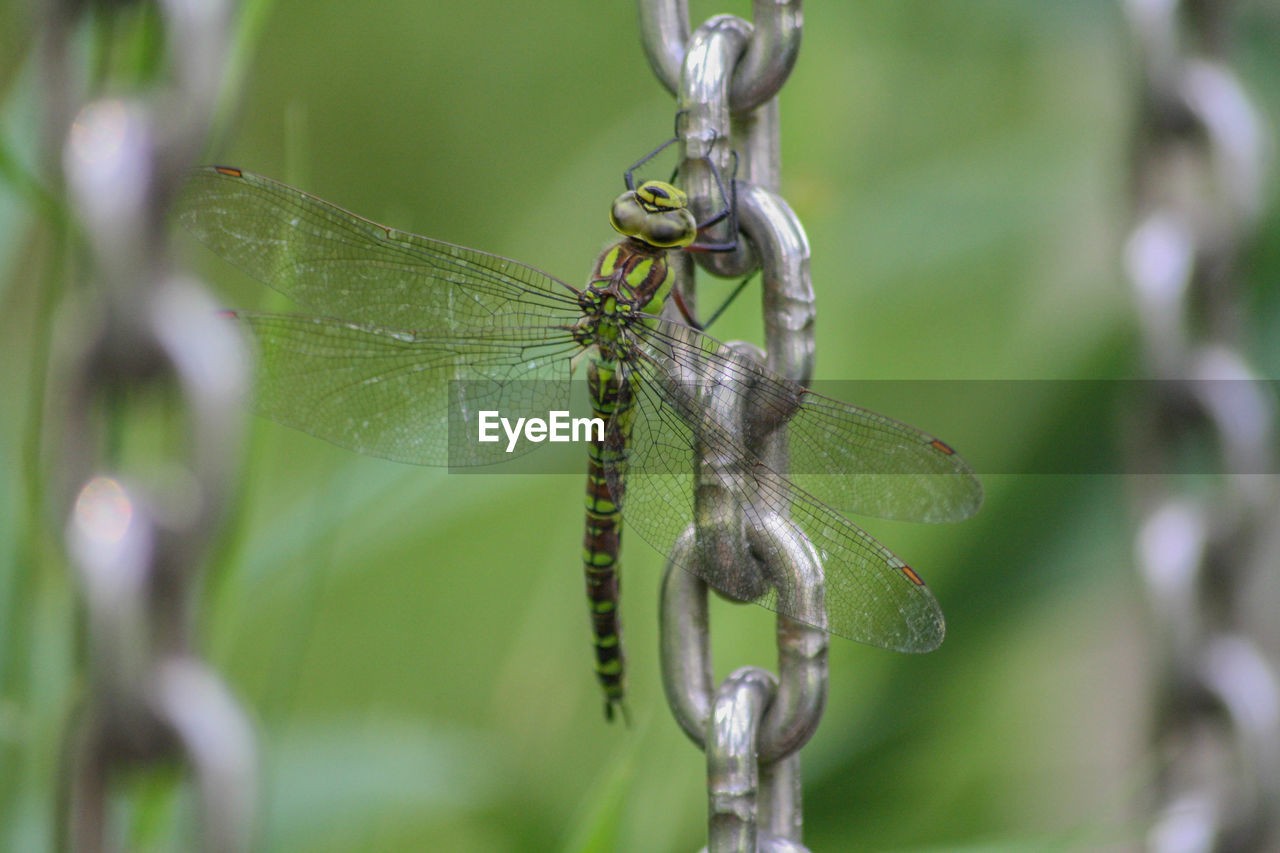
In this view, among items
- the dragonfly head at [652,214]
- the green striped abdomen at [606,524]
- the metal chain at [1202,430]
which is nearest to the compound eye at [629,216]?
the dragonfly head at [652,214]

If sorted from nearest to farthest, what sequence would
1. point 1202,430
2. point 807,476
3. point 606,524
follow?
point 1202,430 → point 807,476 → point 606,524

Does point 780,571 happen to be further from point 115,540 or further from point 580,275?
point 580,275

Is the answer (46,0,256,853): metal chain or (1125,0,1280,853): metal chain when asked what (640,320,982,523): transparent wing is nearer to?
(1125,0,1280,853): metal chain

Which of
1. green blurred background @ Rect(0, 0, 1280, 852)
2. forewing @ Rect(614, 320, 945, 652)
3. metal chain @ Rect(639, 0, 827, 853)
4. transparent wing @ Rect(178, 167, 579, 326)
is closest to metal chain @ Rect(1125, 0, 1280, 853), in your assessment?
green blurred background @ Rect(0, 0, 1280, 852)

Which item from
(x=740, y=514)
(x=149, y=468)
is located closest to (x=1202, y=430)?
(x=740, y=514)

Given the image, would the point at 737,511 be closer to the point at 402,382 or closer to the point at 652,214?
the point at 652,214
